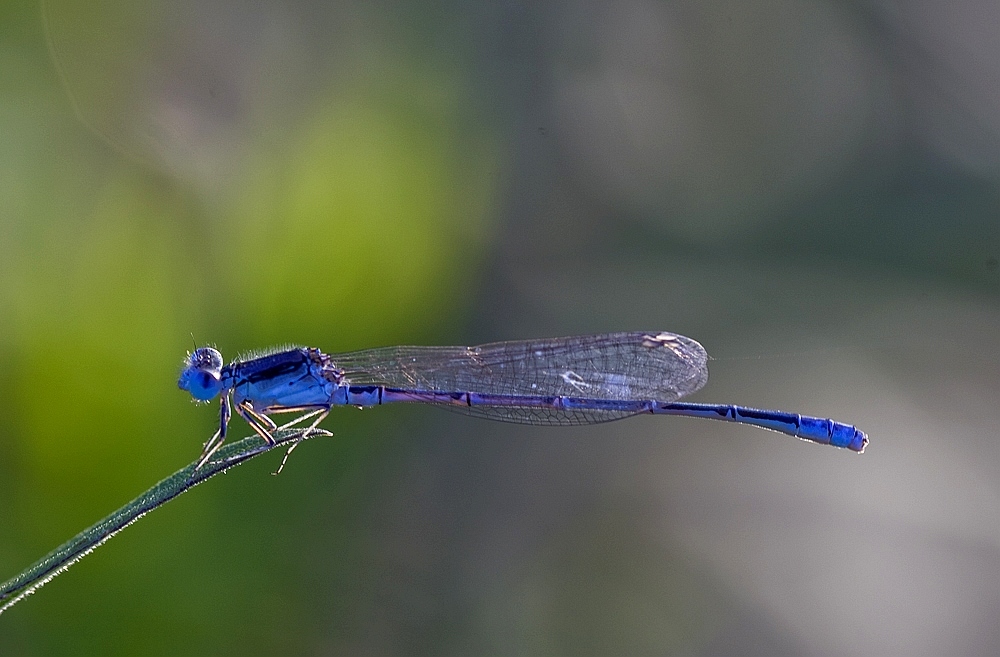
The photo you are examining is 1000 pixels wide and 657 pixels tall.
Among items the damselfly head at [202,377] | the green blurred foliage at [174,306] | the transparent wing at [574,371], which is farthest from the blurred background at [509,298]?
the transparent wing at [574,371]

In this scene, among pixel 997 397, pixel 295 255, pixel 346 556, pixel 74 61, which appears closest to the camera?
pixel 295 255

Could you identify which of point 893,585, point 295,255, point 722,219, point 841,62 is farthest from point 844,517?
point 841,62

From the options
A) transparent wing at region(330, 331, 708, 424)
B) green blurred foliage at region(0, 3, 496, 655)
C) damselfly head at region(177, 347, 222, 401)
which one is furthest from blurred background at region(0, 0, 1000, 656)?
transparent wing at region(330, 331, 708, 424)

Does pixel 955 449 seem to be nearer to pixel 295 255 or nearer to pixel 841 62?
pixel 841 62

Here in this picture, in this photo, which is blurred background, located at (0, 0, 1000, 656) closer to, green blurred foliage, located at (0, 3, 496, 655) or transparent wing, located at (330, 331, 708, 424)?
green blurred foliage, located at (0, 3, 496, 655)

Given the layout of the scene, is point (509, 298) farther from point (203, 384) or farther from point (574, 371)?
point (203, 384)
